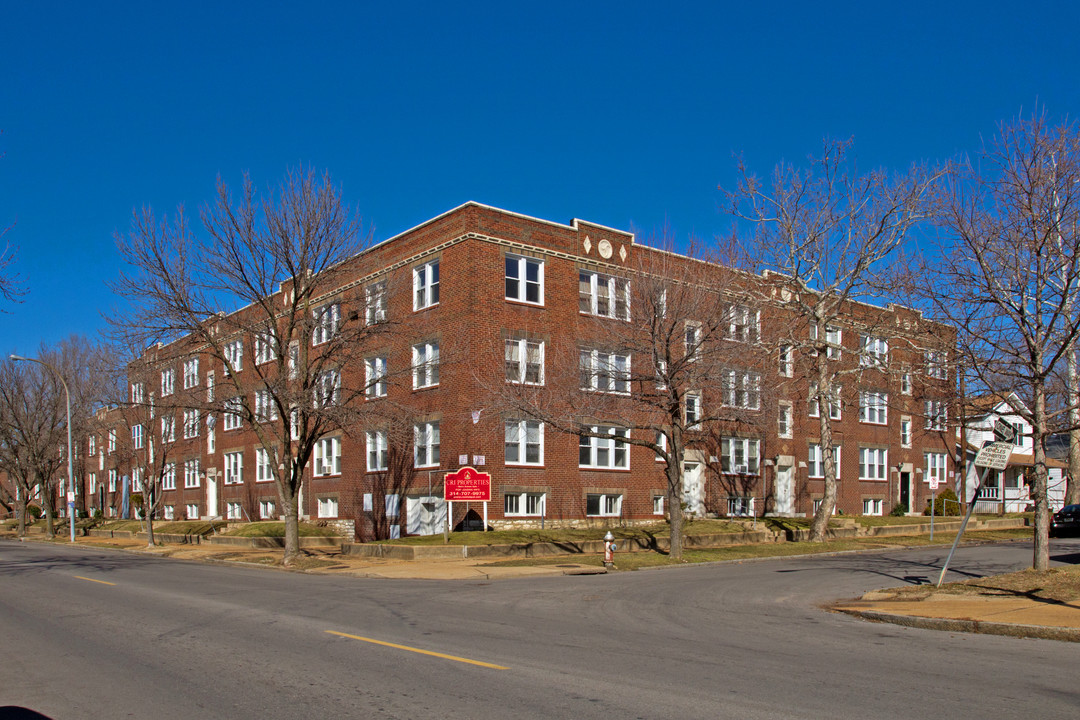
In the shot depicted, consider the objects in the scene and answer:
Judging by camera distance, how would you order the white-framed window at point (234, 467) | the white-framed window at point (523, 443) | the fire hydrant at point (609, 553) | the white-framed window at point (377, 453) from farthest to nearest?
the white-framed window at point (234, 467), the white-framed window at point (377, 453), the white-framed window at point (523, 443), the fire hydrant at point (609, 553)

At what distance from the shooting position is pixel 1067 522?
117 feet

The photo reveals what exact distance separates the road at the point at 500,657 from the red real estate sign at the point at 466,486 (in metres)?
7.54

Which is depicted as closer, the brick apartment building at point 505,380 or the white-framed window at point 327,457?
the brick apartment building at point 505,380

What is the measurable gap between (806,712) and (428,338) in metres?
26.6

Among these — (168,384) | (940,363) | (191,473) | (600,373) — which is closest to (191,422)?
(168,384)

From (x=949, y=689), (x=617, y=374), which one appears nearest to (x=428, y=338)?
(x=617, y=374)

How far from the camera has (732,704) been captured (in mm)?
7762

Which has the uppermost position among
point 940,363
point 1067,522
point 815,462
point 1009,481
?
point 940,363

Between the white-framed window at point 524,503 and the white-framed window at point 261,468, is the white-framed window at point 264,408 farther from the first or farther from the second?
the white-framed window at point 524,503

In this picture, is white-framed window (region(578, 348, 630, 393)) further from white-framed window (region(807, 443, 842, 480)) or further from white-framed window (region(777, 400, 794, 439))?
white-framed window (region(807, 443, 842, 480))

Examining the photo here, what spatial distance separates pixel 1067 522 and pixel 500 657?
3326 cm

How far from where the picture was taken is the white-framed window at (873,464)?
4734 centimetres

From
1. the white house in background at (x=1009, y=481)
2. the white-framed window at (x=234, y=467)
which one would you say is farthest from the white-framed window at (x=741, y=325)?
the white-framed window at (x=234, y=467)

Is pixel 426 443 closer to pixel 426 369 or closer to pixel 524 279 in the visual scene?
pixel 426 369
